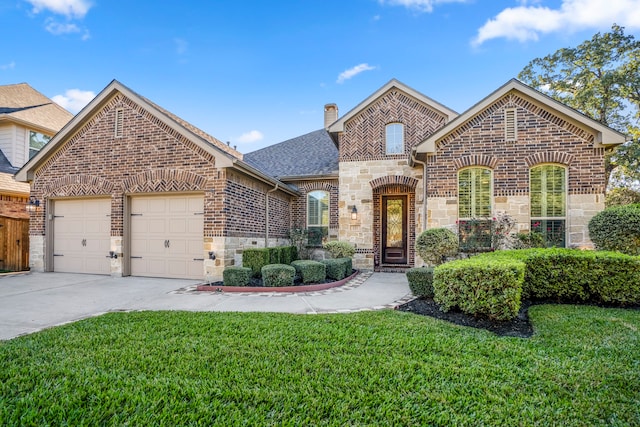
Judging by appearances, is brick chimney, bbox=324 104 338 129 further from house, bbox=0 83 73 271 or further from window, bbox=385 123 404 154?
house, bbox=0 83 73 271

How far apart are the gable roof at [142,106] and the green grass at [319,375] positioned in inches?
195

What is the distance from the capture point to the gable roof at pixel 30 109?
11812mm

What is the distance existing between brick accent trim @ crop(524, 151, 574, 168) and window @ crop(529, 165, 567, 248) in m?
0.21

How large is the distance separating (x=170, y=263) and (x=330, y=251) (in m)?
4.83

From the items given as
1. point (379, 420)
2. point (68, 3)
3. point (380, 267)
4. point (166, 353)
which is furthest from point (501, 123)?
point (68, 3)

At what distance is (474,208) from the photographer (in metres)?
8.75

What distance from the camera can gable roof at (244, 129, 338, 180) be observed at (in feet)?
40.8

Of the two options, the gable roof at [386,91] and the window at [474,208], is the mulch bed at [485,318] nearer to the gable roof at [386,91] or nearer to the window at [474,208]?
the window at [474,208]

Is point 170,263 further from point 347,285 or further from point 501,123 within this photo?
point 501,123

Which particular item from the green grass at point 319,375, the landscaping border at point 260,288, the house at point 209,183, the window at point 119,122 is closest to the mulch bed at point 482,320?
the green grass at point 319,375

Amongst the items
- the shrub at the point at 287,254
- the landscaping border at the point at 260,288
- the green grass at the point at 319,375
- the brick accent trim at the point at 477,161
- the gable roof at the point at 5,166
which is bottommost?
the landscaping border at the point at 260,288

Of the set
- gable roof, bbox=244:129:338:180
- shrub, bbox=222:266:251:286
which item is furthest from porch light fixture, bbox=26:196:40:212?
gable roof, bbox=244:129:338:180

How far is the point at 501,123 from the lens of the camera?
8.63 meters

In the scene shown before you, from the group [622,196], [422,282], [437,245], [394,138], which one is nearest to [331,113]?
[394,138]
